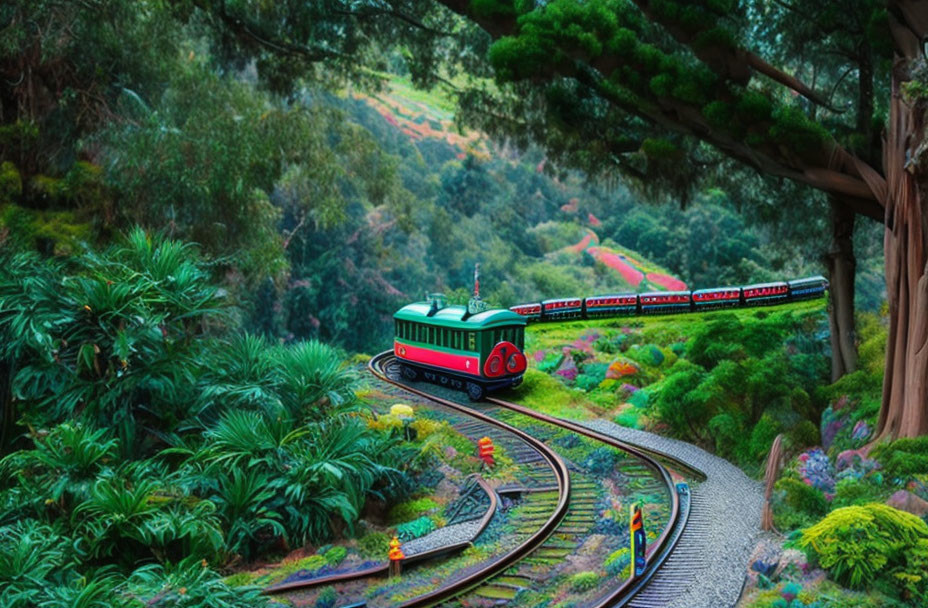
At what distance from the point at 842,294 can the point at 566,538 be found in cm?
811

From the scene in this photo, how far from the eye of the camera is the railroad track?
1005 cm

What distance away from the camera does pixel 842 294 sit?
1608cm

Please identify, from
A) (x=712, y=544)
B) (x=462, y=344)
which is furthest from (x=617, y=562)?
(x=462, y=344)

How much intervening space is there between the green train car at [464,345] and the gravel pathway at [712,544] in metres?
4.50

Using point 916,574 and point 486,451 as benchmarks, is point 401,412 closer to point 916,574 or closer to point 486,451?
point 486,451

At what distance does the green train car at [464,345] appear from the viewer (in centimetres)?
1830

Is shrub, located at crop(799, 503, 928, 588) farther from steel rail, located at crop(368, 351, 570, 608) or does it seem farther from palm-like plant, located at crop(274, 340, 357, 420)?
palm-like plant, located at crop(274, 340, 357, 420)

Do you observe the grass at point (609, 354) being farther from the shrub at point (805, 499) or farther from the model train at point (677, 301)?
the shrub at point (805, 499)

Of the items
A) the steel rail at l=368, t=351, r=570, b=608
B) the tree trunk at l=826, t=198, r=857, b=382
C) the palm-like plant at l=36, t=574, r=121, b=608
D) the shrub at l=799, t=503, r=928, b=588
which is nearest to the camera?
the palm-like plant at l=36, t=574, r=121, b=608

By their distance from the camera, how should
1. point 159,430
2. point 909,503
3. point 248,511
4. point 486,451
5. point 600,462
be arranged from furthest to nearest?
1. point 486,451
2. point 600,462
3. point 159,430
4. point 248,511
5. point 909,503

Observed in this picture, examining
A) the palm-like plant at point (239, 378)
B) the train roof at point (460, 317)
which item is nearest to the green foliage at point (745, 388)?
the train roof at point (460, 317)

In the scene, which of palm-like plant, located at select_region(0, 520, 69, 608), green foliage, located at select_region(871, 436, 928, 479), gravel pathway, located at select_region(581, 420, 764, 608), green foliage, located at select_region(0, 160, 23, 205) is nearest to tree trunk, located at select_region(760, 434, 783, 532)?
gravel pathway, located at select_region(581, 420, 764, 608)

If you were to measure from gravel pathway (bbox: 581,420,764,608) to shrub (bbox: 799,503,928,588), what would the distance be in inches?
43.1

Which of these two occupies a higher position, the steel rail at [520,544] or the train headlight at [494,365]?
the train headlight at [494,365]
